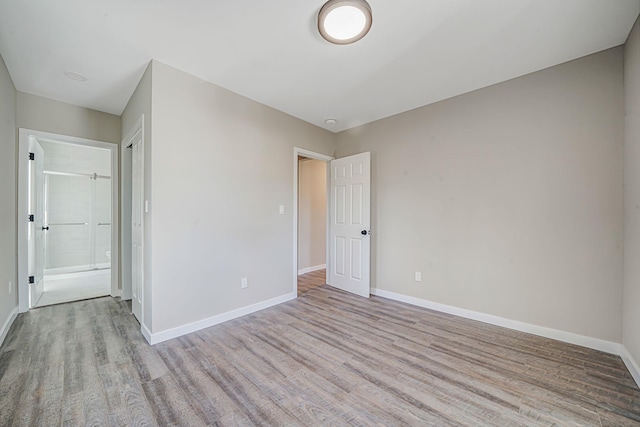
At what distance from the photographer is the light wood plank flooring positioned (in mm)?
4172

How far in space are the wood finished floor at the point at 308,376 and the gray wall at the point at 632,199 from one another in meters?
0.35

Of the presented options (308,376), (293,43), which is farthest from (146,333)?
(293,43)

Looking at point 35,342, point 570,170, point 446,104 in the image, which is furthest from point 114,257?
point 570,170

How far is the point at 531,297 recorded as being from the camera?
8.52 feet

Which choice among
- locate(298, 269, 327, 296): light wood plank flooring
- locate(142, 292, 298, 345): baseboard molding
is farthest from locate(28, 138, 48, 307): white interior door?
locate(298, 269, 327, 296): light wood plank flooring

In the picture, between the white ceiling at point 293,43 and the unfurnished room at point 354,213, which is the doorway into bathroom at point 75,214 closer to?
the unfurnished room at point 354,213

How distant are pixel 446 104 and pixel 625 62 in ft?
4.64

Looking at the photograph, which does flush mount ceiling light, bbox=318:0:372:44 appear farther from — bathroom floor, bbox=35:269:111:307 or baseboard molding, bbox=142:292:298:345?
bathroom floor, bbox=35:269:111:307

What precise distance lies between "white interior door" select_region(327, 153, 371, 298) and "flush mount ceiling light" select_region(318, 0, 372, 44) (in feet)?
6.46

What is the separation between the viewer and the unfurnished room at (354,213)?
1.77 metres

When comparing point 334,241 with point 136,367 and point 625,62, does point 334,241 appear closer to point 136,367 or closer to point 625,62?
point 136,367

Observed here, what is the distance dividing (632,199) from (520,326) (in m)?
1.45

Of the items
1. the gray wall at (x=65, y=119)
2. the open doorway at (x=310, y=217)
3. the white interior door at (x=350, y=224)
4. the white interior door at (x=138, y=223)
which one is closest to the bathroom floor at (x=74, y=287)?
the white interior door at (x=138, y=223)

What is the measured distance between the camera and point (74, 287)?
418cm
